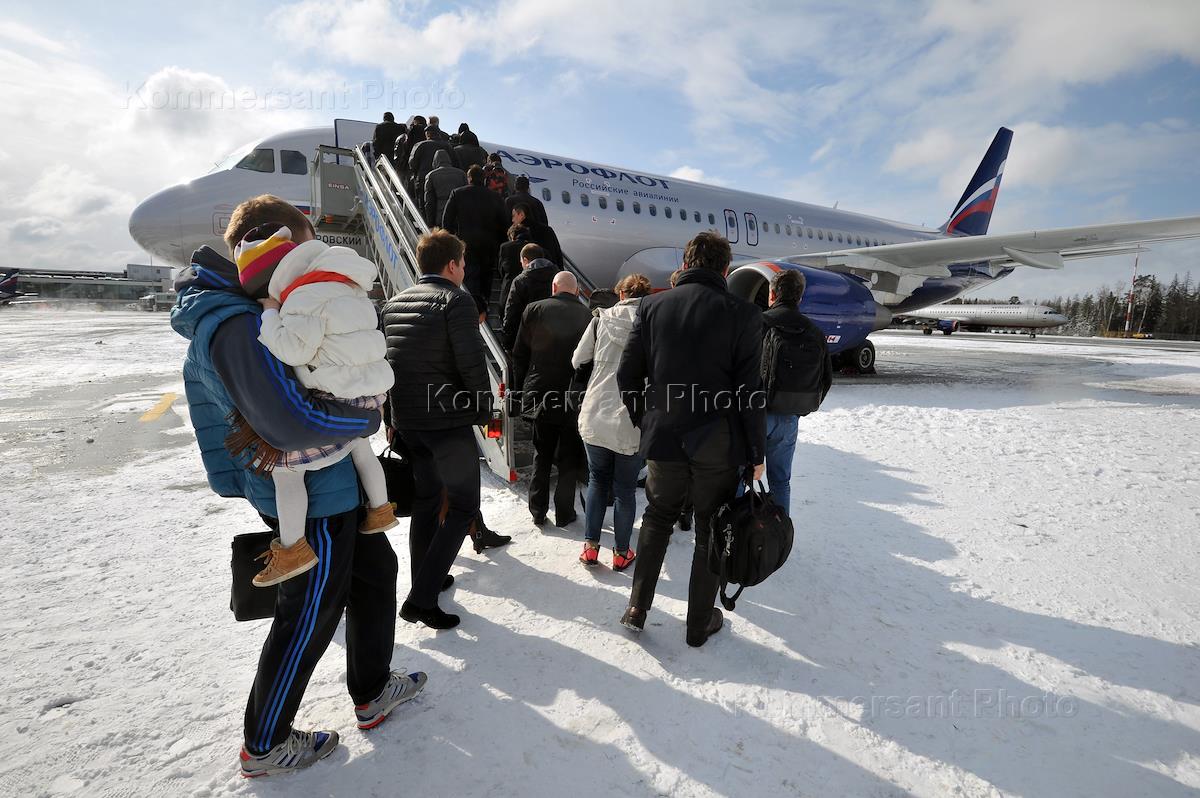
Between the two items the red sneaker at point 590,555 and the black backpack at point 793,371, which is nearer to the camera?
the black backpack at point 793,371

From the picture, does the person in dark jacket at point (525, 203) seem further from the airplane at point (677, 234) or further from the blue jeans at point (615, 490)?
the airplane at point (677, 234)

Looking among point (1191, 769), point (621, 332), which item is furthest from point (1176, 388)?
point (621, 332)

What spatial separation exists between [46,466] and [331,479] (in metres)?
5.21

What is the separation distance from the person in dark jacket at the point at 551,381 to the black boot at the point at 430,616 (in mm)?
1300

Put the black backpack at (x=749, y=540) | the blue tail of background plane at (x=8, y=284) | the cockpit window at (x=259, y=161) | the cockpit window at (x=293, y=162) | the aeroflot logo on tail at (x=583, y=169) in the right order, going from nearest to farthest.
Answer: the black backpack at (x=749, y=540) < the cockpit window at (x=259, y=161) < the cockpit window at (x=293, y=162) < the aeroflot logo on tail at (x=583, y=169) < the blue tail of background plane at (x=8, y=284)

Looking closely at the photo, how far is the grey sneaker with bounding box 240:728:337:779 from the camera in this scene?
1.78 meters

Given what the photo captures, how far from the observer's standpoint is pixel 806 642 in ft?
8.68

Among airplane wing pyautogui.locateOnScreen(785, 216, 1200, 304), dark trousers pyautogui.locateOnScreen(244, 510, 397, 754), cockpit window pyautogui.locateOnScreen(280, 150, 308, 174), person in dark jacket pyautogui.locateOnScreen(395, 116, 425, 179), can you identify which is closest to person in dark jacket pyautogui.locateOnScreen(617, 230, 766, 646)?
dark trousers pyautogui.locateOnScreen(244, 510, 397, 754)

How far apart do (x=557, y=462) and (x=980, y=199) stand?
19.4m

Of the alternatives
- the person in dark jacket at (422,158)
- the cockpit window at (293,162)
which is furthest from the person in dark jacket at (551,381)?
the cockpit window at (293,162)

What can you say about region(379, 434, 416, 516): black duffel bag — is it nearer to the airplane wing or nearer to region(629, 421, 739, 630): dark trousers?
region(629, 421, 739, 630): dark trousers

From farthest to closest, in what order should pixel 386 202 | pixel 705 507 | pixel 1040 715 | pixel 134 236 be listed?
1. pixel 134 236
2. pixel 386 202
3. pixel 705 507
4. pixel 1040 715

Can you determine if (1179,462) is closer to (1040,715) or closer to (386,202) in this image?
(1040,715)

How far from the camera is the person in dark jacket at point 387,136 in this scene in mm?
8016
